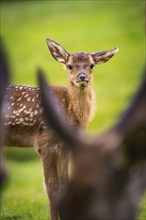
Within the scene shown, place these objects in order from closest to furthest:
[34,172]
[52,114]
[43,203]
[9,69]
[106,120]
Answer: [52,114] < [9,69] < [43,203] < [34,172] < [106,120]

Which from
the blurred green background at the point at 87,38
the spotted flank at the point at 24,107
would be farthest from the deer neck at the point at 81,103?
the blurred green background at the point at 87,38

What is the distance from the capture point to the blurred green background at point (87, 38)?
30766 mm

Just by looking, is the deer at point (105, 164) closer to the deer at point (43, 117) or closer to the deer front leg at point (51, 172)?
the deer at point (43, 117)

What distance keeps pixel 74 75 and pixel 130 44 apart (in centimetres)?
2589

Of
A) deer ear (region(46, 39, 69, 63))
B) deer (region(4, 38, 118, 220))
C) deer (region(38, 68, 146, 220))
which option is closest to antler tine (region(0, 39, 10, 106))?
deer (region(38, 68, 146, 220))

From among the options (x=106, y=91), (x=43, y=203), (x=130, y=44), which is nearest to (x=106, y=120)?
(x=106, y=91)

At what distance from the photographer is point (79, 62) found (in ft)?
Result: 32.4

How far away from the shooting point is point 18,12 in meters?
43.1

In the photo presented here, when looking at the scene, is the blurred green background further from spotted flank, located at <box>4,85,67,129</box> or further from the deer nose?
the deer nose

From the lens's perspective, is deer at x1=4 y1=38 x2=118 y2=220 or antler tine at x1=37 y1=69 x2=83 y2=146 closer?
antler tine at x1=37 y1=69 x2=83 y2=146

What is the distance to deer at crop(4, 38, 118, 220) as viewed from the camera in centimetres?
945

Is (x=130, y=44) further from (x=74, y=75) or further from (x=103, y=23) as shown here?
(x=74, y=75)

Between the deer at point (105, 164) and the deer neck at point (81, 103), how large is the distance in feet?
16.4

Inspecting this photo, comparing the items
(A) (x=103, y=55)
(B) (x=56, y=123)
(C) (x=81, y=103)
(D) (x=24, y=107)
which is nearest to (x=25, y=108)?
(D) (x=24, y=107)
